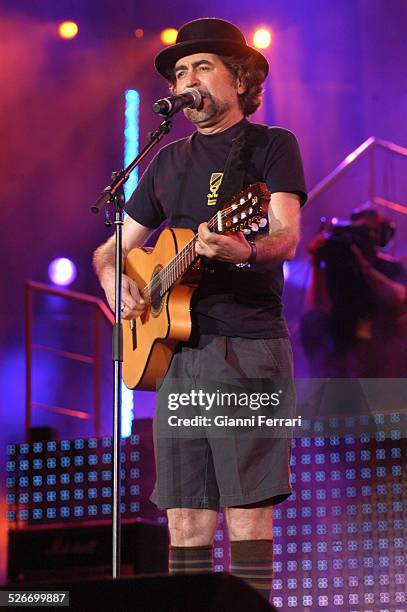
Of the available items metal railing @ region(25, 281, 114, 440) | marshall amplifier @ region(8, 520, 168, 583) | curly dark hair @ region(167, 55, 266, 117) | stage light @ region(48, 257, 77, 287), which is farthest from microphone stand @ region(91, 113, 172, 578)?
stage light @ region(48, 257, 77, 287)

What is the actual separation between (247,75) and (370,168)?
242 cm

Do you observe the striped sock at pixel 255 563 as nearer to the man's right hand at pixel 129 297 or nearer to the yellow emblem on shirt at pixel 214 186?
the man's right hand at pixel 129 297

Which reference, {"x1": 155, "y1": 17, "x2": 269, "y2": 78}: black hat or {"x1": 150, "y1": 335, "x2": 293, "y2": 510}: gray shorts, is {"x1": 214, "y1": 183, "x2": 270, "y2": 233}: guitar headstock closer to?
{"x1": 150, "y1": 335, "x2": 293, "y2": 510}: gray shorts

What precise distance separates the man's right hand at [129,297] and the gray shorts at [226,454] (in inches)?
10.7

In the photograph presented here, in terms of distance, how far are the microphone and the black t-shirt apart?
127mm

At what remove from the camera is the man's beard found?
2842mm

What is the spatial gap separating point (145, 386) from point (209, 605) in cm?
134

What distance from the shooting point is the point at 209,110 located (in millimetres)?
2846

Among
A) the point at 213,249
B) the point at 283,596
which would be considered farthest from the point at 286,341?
the point at 283,596

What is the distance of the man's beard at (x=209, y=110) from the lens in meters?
2.84

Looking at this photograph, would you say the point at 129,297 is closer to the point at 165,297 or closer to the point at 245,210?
the point at 165,297

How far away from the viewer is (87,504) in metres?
4.08

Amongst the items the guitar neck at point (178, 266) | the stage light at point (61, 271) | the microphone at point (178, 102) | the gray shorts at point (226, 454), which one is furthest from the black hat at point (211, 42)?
the stage light at point (61, 271)

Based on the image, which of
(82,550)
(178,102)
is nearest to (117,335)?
(178,102)
